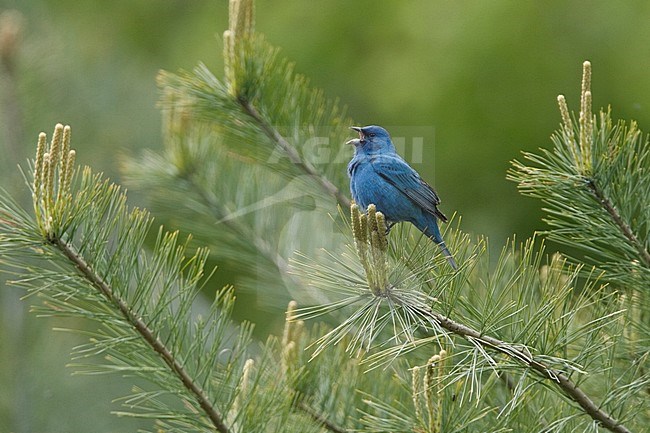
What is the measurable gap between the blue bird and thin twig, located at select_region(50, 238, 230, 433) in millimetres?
769

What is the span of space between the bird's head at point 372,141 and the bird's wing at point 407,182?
2.8 inches

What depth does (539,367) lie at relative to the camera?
5.51ft

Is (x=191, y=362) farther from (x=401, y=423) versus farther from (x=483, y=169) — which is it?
(x=483, y=169)

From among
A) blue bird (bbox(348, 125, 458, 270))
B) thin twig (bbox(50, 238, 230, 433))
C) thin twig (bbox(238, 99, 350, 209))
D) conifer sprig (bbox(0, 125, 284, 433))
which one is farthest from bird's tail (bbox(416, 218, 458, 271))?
thin twig (bbox(50, 238, 230, 433))

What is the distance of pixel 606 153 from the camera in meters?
1.85

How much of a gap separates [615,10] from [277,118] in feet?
8.79

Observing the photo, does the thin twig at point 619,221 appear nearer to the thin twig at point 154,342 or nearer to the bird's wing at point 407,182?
the bird's wing at point 407,182

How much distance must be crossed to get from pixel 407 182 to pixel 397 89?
2.41m

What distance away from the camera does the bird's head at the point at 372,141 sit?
2594 millimetres

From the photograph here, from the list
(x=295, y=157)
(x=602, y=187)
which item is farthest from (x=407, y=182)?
(x=602, y=187)

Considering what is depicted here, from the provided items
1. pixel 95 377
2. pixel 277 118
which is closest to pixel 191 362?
pixel 277 118

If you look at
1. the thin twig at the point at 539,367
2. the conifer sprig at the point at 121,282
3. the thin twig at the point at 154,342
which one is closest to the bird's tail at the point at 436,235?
the thin twig at the point at 539,367

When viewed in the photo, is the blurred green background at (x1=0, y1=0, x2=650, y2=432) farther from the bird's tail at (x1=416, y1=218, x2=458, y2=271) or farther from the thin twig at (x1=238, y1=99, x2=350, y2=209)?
the bird's tail at (x1=416, y1=218, x2=458, y2=271)

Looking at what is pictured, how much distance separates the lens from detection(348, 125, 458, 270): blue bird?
95.0 inches
